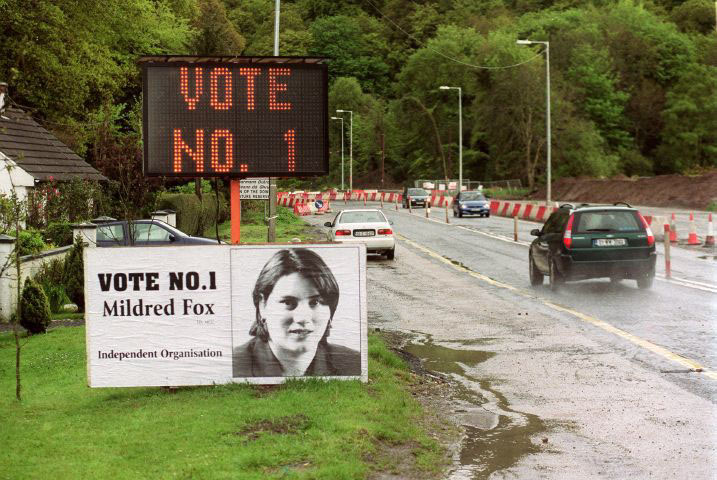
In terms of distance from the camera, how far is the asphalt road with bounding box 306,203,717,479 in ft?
25.9

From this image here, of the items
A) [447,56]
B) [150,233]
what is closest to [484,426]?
[150,233]

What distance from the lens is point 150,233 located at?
80.1 ft

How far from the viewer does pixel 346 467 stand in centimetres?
716

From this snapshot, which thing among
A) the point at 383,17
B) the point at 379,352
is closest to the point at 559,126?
the point at 383,17

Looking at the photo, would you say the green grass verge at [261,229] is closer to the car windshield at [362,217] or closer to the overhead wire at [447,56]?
the car windshield at [362,217]

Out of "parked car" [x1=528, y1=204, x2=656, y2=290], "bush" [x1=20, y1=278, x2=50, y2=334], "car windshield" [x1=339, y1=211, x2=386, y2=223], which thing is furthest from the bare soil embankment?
"bush" [x1=20, y1=278, x2=50, y2=334]

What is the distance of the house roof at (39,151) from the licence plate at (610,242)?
20.4 m

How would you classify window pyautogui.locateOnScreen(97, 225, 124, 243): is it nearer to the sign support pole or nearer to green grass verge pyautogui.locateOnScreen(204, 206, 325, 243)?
green grass verge pyautogui.locateOnScreen(204, 206, 325, 243)

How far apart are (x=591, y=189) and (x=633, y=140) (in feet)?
114

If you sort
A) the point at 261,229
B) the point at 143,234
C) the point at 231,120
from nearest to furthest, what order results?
the point at 231,120 < the point at 143,234 < the point at 261,229

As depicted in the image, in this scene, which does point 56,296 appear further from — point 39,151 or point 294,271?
point 39,151

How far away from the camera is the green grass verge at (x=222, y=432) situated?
7.25 meters

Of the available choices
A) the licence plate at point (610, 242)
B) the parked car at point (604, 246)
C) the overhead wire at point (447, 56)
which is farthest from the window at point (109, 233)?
the overhead wire at point (447, 56)

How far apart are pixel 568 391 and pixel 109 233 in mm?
15126
